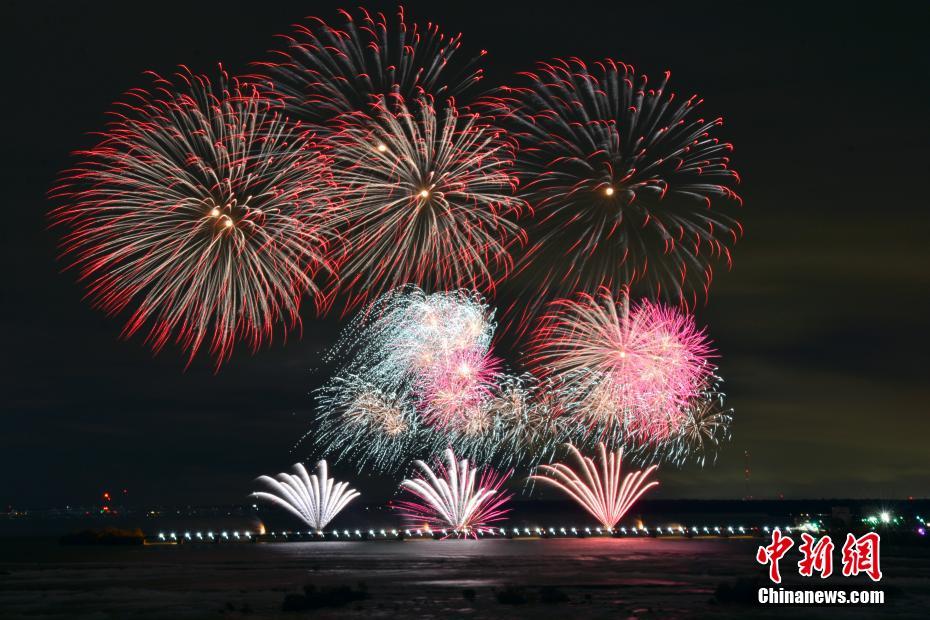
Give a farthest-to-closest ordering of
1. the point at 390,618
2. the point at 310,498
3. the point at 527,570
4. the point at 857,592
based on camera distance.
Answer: the point at 310,498 → the point at 527,570 → the point at 857,592 → the point at 390,618

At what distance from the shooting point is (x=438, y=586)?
155 ft

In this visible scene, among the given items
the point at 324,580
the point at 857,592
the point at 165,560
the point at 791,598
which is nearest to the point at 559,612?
the point at 791,598

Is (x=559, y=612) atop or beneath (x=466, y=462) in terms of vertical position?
beneath

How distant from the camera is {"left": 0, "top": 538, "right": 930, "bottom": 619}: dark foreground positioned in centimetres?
3697

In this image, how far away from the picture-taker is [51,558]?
8700 cm

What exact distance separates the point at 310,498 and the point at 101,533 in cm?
3605

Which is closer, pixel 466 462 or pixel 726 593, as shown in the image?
pixel 726 593

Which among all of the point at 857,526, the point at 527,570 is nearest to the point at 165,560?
the point at 527,570

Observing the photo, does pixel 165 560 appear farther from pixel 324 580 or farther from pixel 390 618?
pixel 390 618

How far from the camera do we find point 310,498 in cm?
10481

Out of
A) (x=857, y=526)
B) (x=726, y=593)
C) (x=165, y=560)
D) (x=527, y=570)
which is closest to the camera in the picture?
(x=726, y=593)

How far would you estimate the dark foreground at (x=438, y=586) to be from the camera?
1455 inches

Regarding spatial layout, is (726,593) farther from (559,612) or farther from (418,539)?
(418,539)

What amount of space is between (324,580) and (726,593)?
22026 mm
